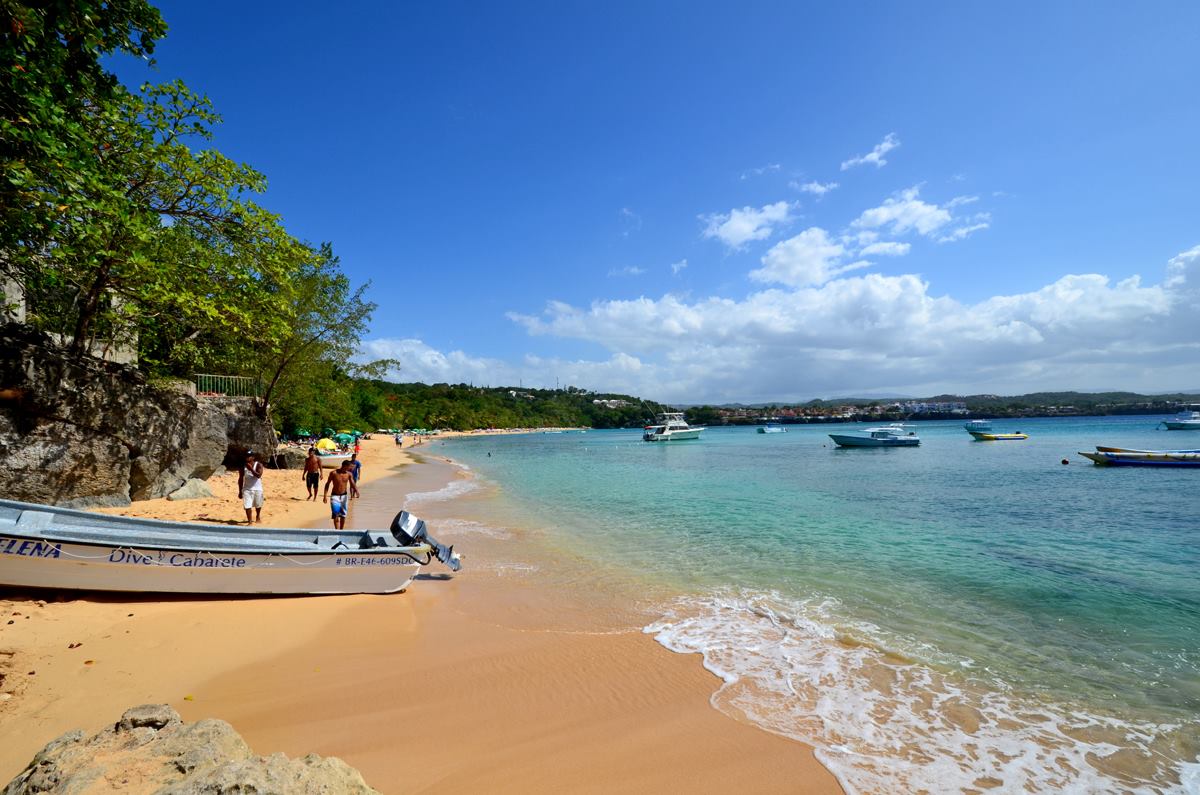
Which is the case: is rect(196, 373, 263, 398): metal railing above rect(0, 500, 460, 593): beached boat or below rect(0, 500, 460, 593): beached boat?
above

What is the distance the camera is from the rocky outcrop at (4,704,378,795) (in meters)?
2.17

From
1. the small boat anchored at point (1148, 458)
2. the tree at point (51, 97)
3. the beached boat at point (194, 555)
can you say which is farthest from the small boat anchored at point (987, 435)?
the tree at point (51, 97)

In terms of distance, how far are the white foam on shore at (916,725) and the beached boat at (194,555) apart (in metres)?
4.71

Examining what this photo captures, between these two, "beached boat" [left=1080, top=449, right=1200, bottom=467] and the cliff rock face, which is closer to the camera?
the cliff rock face

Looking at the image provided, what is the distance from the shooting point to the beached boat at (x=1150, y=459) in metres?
28.6

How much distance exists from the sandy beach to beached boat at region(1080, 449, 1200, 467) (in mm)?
36426

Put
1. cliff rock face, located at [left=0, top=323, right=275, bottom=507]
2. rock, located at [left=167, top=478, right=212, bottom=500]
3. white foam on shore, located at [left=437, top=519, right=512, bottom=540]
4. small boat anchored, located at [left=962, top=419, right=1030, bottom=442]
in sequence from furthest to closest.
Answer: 1. small boat anchored, located at [left=962, top=419, right=1030, bottom=442]
2. white foam on shore, located at [left=437, top=519, right=512, bottom=540]
3. rock, located at [left=167, top=478, right=212, bottom=500]
4. cliff rock face, located at [left=0, top=323, right=275, bottom=507]

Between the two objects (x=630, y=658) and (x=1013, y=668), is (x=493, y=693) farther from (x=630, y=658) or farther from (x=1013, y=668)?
(x=1013, y=668)

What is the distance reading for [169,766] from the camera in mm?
2375

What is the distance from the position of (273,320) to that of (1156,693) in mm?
15050

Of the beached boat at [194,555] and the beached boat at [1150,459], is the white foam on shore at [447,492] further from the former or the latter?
the beached boat at [1150,459]

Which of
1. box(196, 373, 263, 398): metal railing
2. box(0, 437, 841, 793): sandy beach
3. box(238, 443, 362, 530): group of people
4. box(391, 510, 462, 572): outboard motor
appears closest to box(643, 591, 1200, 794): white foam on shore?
box(0, 437, 841, 793): sandy beach

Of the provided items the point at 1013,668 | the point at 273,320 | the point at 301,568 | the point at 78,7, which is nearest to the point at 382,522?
the point at 273,320

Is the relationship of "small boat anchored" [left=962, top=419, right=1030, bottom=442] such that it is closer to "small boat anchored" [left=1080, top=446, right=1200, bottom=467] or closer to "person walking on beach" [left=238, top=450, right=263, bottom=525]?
"small boat anchored" [left=1080, top=446, right=1200, bottom=467]
